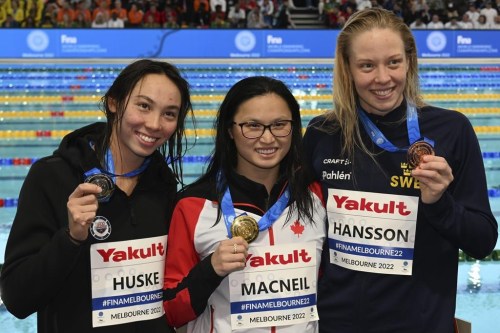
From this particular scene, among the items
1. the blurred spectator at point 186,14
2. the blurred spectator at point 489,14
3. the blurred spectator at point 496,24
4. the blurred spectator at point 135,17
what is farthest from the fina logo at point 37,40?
the blurred spectator at point 496,24

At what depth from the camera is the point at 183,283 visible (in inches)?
80.4

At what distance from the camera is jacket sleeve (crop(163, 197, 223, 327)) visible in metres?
2.01

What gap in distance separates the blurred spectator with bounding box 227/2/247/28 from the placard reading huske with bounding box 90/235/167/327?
15560 millimetres

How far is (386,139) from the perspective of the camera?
7.02 feet

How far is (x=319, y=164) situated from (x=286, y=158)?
105 mm

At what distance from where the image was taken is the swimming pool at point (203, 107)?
14.7ft

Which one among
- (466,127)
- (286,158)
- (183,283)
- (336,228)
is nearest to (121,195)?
(183,283)

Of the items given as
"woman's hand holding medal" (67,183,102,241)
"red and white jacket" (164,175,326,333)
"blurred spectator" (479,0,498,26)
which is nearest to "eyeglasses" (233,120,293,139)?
"red and white jacket" (164,175,326,333)

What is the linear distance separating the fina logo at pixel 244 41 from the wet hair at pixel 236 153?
14.0 metres

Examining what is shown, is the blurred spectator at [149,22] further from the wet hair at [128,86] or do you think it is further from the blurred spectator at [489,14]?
the wet hair at [128,86]

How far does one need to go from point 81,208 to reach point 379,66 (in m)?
0.95

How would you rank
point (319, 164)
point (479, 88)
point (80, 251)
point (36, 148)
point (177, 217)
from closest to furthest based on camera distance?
point (80, 251), point (177, 217), point (319, 164), point (36, 148), point (479, 88)

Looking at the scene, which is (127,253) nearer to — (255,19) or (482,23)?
(255,19)

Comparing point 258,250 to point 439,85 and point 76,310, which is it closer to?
point 76,310
